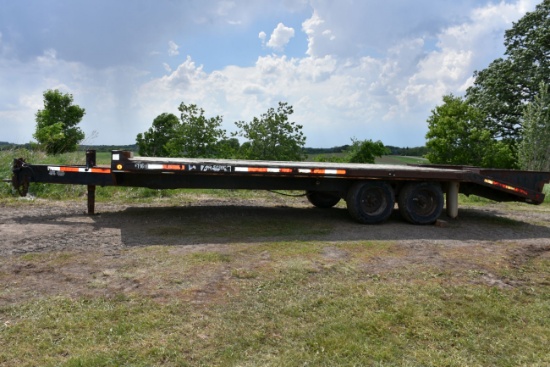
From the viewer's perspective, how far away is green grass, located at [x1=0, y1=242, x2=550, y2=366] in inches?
131

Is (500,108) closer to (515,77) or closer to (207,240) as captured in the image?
(515,77)

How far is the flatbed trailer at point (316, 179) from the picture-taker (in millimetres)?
7539

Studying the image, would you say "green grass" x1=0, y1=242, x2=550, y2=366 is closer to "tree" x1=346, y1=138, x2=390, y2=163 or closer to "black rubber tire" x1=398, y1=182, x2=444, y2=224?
"black rubber tire" x1=398, y1=182, x2=444, y2=224

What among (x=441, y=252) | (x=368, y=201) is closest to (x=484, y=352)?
(x=441, y=252)

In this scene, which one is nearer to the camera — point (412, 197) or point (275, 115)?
point (412, 197)

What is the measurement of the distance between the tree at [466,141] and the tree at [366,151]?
6.18 m

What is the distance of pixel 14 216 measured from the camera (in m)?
8.15

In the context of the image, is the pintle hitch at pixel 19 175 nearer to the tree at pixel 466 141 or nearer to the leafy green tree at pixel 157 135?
the tree at pixel 466 141

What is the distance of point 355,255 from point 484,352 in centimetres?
255

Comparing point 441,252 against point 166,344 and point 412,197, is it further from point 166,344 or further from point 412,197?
point 166,344

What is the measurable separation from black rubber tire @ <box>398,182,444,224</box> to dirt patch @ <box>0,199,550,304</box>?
0.21 m

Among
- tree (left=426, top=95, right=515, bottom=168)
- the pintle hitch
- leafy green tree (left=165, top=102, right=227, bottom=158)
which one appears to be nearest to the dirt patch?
the pintle hitch

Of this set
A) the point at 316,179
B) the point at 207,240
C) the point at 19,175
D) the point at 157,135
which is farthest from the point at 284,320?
the point at 157,135

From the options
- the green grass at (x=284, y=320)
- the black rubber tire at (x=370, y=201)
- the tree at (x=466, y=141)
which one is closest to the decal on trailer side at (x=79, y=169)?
the green grass at (x=284, y=320)
